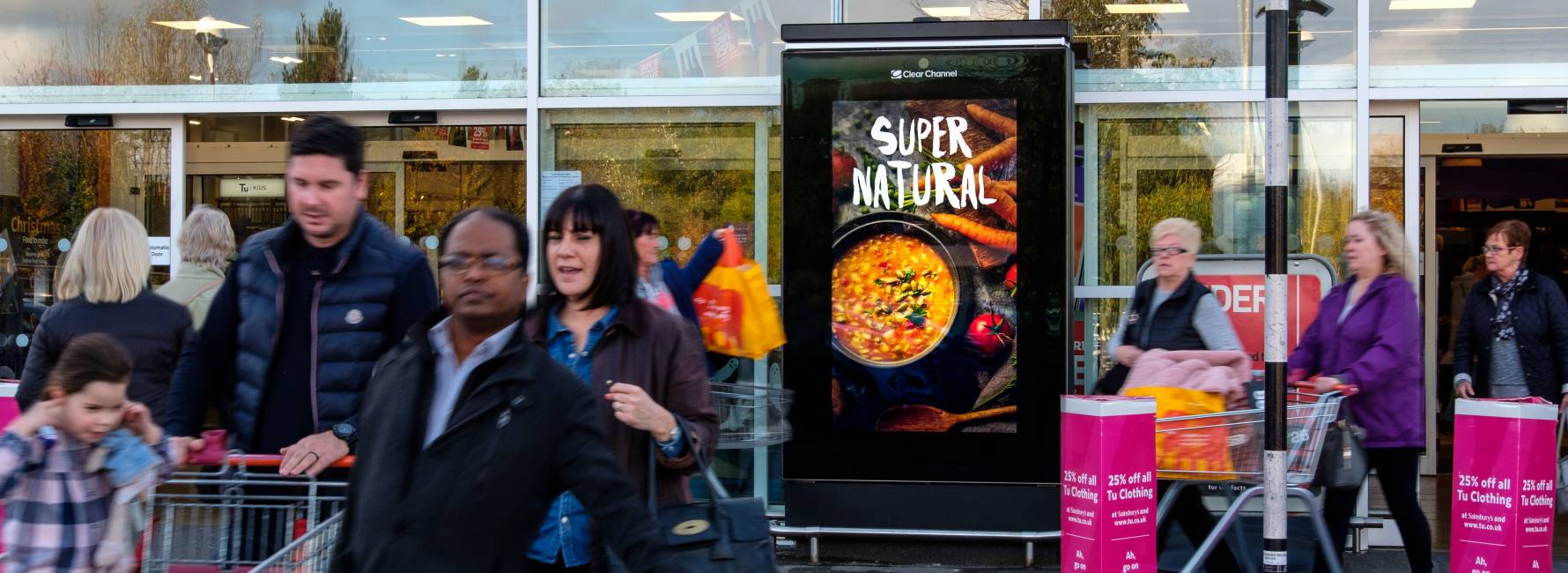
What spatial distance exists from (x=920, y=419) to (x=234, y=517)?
13.0 ft

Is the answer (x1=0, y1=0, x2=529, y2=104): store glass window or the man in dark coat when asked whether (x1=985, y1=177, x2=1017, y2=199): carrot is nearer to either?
(x1=0, y1=0, x2=529, y2=104): store glass window

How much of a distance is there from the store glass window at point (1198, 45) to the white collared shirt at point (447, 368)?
18.2 feet

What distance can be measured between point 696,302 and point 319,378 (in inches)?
131

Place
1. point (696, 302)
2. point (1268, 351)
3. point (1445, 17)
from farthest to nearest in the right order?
point (1445, 17) < point (696, 302) < point (1268, 351)

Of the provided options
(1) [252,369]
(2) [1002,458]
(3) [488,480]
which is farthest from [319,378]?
(2) [1002,458]

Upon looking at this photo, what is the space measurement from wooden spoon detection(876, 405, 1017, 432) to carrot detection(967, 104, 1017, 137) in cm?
131

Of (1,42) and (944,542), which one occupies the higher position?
(1,42)

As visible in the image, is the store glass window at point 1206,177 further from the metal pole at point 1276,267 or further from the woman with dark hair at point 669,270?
the metal pole at point 1276,267

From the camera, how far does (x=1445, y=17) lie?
7.40 m

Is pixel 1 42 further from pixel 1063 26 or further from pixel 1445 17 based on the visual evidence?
pixel 1445 17

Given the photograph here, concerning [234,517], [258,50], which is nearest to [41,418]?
[234,517]

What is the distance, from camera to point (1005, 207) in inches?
269

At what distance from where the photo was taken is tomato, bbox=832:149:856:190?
695cm

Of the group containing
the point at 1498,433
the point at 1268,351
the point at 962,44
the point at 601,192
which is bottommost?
the point at 1498,433
